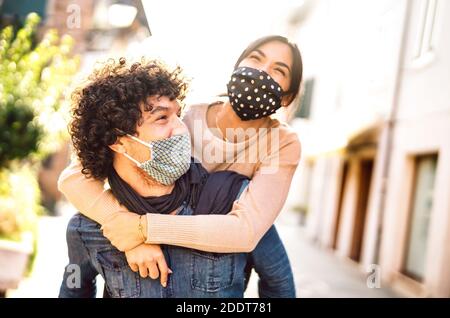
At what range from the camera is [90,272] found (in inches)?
76.3

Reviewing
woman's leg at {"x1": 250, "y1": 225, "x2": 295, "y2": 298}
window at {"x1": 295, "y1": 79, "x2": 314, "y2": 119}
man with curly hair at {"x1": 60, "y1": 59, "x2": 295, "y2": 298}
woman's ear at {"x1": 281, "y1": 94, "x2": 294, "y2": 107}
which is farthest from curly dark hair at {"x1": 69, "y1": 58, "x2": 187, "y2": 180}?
window at {"x1": 295, "y1": 79, "x2": 314, "y2": 119}

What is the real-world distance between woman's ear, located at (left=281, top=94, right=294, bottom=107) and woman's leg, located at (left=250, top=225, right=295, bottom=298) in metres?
0.45

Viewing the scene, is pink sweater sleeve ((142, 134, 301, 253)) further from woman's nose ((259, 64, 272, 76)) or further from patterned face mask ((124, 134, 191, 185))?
woman's nose ((259, 64, 272, 76))

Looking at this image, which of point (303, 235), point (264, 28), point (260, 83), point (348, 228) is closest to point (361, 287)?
point (348, 228)

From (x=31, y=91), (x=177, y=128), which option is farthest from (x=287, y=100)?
(x=31, y=91)

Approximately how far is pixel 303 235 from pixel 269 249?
43.4 ft

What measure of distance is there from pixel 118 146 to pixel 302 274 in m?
6.02

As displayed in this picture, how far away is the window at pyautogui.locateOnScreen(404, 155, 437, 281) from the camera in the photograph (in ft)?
23.9

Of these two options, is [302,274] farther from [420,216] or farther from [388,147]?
[388,147]

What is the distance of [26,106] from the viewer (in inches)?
233

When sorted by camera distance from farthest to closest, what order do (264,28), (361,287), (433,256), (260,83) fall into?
(361,287) < (433,256) < (264,28) < (260,83)

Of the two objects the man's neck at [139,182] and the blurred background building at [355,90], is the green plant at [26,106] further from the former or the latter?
the man's neck at [139,182]
